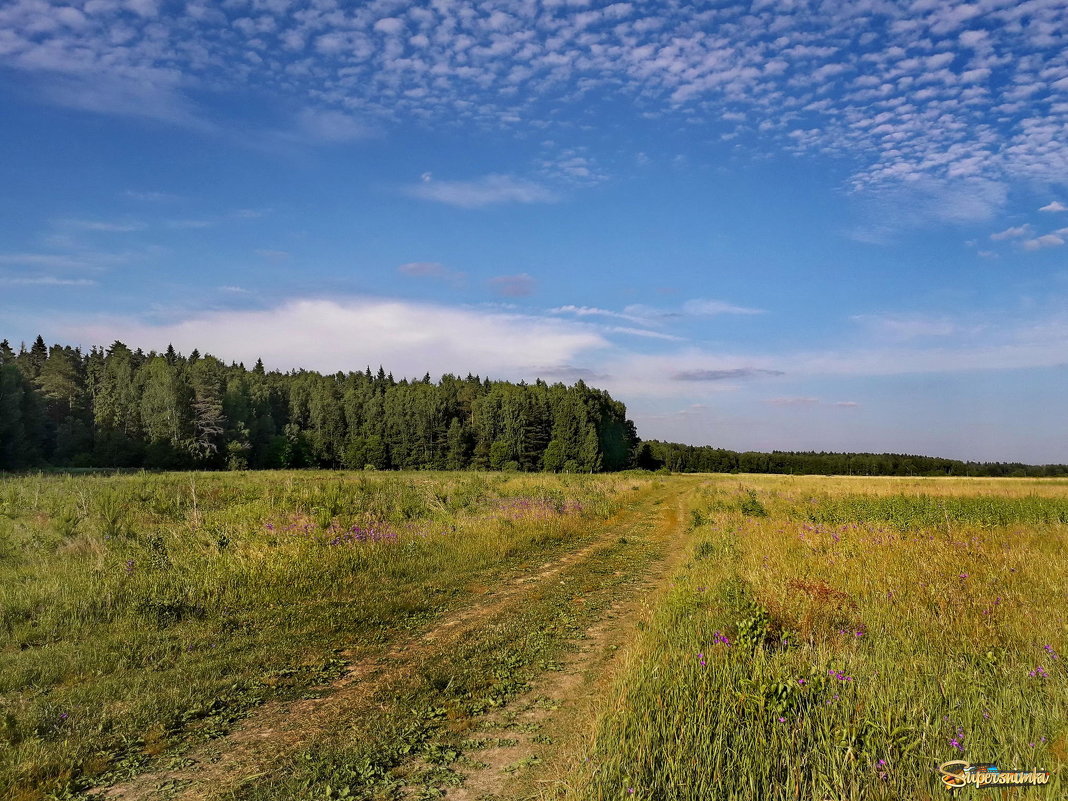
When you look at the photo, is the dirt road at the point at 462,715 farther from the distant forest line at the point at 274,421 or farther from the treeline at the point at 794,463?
the treeline at the point at 794,463

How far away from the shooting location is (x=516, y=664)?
21.5 feet

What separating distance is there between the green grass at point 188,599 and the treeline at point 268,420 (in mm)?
53247

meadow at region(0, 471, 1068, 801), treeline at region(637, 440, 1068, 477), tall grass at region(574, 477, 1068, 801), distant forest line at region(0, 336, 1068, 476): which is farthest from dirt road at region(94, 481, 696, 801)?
treeline at region(637, 440, 1068, 477)

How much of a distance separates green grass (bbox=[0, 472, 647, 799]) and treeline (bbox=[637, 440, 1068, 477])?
109401mm

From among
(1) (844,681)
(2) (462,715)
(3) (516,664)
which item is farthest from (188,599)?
(1) (844,681)

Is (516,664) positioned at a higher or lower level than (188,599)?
higher

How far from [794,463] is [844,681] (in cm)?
14276

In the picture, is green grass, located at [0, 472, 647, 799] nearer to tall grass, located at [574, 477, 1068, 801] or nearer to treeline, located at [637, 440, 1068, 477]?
tall grass, located at [574, 477, 1068, 801]

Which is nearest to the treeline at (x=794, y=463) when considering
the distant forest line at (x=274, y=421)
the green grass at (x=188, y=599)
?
the distant forest line at (x=274, y=421)

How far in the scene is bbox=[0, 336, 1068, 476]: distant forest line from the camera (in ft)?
204

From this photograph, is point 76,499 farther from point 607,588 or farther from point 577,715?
point 577,715

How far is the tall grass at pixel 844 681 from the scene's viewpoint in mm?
3666

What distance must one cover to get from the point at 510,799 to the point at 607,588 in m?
6.75

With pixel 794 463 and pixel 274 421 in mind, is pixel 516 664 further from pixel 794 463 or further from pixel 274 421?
pixel 794 463
